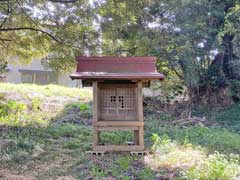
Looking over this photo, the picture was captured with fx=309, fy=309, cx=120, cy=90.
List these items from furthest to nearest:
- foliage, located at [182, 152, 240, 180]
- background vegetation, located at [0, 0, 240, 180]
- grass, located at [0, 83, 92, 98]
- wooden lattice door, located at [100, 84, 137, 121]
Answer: grass, located at [0, 83, 92, 98], wooden lattice door, located at [100, 84, 137, 121], background vegetation, located at [0, 0, 240, 180], foliage, located at [182, 152, 240, 180]

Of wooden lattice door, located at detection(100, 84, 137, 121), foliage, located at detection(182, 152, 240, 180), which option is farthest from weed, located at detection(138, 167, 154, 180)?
wooden lattice door, located at detection(100, 84, 137, 121)

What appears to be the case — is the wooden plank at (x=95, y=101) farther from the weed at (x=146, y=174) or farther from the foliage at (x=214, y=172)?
the foliage at (x=214, y=172)

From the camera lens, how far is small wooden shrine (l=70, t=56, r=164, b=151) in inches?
219

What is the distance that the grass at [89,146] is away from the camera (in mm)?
Answer: 4266

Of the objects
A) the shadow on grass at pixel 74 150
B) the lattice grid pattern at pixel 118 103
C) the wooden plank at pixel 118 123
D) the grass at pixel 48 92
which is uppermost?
the grass at pixel 48 92

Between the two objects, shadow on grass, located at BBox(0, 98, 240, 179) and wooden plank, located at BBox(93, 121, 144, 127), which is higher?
wooden plank, located at BBox(93, 121, 144, 127)

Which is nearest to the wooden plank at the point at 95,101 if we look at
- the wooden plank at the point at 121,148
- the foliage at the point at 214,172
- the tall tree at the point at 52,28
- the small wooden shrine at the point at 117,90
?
the small wooden shrine at the point at 117,90

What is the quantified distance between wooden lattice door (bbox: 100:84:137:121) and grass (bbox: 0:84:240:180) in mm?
686

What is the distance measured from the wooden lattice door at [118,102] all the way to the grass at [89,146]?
0.69 metres

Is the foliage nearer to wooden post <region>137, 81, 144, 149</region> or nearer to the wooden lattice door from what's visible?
wooden post <region>137, 81, 144, 149</region>

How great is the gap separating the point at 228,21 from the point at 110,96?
5781mm

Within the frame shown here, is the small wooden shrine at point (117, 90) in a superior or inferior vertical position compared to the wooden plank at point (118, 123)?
superior

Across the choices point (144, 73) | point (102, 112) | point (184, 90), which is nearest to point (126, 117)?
point (102, 112)

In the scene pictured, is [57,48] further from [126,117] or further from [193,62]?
[193,62]
